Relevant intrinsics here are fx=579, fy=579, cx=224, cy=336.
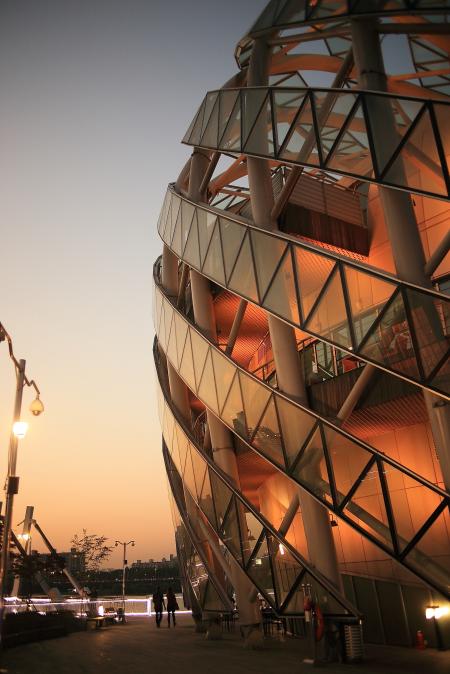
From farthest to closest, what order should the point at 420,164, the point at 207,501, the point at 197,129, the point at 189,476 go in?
the point at 197,129
the point at 189,476
the point at 207,501
the point at 420,164

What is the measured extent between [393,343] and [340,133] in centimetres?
479

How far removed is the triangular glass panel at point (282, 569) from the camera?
13.4 metres

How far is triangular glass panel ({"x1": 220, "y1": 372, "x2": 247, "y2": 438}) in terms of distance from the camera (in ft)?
49.1

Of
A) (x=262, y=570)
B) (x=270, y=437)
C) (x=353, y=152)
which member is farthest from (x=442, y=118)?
(x=262, y=570)

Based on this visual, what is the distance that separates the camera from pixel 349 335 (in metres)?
11.8

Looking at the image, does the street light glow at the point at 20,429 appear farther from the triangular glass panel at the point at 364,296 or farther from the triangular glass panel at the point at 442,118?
the triangular glass panel at the point at 442,118

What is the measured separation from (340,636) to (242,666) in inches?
84.1

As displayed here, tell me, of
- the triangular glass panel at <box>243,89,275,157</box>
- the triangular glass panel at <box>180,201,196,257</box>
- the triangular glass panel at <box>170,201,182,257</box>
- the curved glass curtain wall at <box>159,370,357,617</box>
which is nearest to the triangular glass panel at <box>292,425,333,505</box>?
the curved glass curtain wall at <box>159,370,357,617</box>

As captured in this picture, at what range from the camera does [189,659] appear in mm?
12789

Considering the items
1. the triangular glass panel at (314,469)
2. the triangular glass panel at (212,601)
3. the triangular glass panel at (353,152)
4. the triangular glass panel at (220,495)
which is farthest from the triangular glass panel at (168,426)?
the triangular glass panel at (353,152)

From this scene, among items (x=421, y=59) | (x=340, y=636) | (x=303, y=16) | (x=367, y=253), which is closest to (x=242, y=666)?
(x=340, y=636)

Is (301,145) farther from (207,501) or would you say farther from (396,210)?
(207,501)

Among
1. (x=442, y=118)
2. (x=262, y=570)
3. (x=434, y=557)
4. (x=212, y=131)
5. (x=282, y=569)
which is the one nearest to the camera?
(x=442, y=118)

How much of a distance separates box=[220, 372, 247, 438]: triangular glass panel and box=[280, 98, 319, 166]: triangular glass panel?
563 cm
